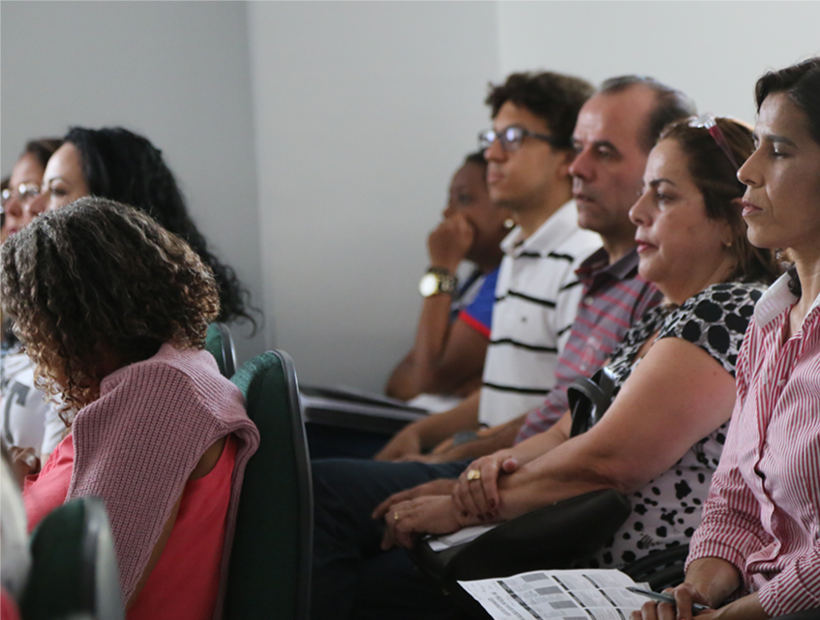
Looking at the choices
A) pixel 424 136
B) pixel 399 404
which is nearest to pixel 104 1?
pixel 424 136

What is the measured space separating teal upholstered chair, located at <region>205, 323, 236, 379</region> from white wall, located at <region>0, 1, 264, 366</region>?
55.3 inches

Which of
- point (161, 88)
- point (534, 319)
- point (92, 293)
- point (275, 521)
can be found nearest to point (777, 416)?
point (275, 521)

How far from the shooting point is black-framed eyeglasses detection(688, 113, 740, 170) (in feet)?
4.83

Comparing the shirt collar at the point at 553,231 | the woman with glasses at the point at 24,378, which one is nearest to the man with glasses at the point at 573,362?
the shirt collar at the point at 553,231

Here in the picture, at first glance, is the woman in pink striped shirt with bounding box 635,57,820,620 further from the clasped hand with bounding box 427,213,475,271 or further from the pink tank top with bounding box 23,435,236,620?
the clasped hand with bounding box 427,213,475,271

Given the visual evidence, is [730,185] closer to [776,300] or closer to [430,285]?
[776,300]

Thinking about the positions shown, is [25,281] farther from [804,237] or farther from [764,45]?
[764,45]

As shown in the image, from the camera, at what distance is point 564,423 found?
5.67ft

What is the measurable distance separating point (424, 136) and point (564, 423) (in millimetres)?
1780

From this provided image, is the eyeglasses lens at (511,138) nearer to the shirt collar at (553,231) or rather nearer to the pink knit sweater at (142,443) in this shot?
the shirt collar at (553,231)

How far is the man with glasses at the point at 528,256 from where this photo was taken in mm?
2125

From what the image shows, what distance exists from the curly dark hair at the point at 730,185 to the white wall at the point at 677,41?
1.05ft

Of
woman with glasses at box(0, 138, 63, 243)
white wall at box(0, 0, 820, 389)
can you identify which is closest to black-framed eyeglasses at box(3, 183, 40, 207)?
woman with glasses at box(0, 138, 63, 243)

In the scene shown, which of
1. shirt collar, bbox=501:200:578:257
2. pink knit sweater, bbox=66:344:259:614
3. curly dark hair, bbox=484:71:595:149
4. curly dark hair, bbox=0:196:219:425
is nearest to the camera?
pink knit sweater, bbox=66:344:259:614
